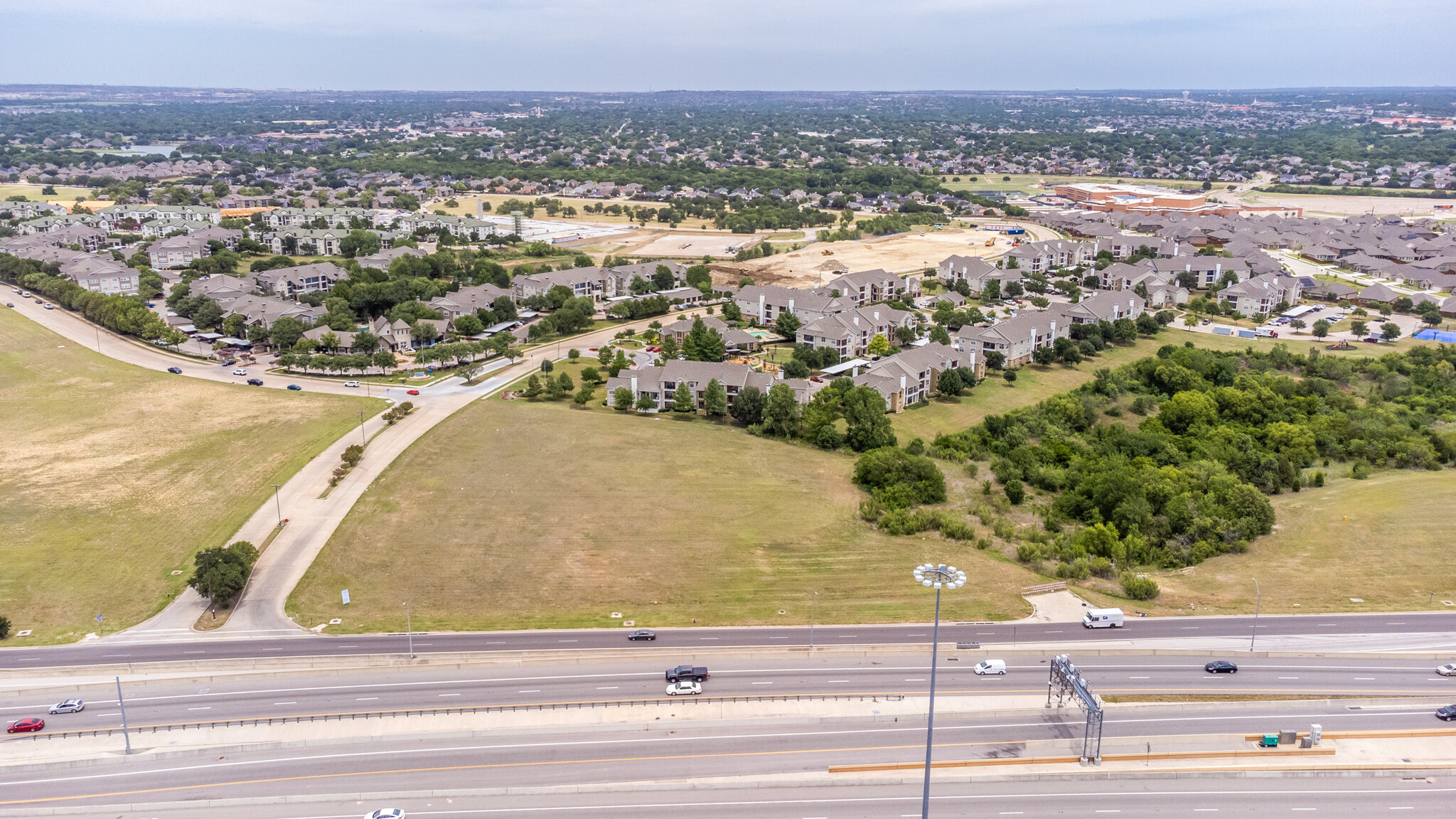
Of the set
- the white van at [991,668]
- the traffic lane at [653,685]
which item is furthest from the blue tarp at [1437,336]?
the white van at [991,668]

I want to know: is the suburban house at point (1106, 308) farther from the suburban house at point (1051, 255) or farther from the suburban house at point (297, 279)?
the suburban house at point (297, 279)

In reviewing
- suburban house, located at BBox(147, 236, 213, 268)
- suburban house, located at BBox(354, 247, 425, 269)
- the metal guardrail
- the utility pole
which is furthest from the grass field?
suburban house, located at BBox(147, 236, 213, 268)

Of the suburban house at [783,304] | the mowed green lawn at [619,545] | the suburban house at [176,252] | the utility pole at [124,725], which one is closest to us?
the utility pole at [124,725]

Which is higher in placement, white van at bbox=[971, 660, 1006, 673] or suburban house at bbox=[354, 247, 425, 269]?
suburban house at bbox=[354, 247, 425, 269]

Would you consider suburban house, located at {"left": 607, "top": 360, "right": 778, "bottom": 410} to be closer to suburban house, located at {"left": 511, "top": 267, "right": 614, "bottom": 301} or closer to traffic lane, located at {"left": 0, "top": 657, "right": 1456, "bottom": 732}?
suburban house, located at {"left": 511, "top": 267, "right": 614, "bottom": 301}

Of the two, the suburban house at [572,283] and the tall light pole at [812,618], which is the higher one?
the suburban house at [572,283]
